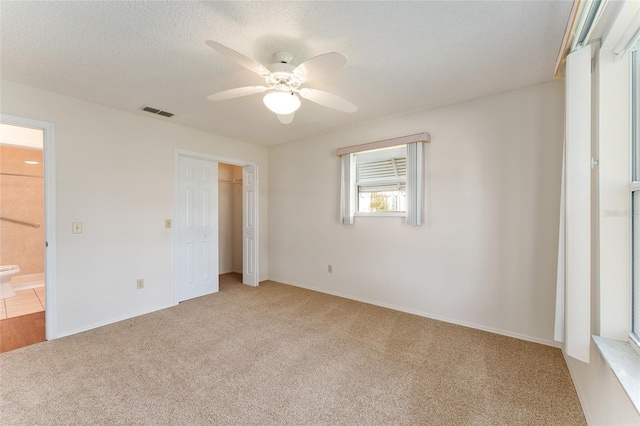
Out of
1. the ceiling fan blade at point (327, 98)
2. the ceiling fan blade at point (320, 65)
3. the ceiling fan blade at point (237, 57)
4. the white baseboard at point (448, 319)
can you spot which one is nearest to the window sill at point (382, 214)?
the white baseboard at point (448, 319)

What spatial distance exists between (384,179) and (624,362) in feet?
8.70

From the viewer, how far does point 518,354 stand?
2270mm

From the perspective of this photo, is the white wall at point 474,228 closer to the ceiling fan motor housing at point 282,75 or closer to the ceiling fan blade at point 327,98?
the ceiling fan blade at point 327,98

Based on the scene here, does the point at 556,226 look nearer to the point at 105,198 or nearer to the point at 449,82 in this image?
the point at 449,82

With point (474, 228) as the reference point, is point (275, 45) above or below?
above

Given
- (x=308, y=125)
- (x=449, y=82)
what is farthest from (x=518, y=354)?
(x=308, y=125)

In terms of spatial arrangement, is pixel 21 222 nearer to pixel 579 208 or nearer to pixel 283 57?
pixel 283 57

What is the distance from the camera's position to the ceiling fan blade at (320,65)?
5.00 feet

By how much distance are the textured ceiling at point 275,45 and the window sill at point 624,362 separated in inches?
73.9

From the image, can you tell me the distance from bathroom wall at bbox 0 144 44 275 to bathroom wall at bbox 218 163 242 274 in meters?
2.92

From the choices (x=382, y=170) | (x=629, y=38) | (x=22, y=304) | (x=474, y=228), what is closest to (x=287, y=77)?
(x=629, y=38)

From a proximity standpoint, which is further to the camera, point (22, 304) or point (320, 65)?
point (22, 304)

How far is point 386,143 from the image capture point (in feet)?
11.1

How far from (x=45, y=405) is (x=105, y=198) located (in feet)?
6.50
